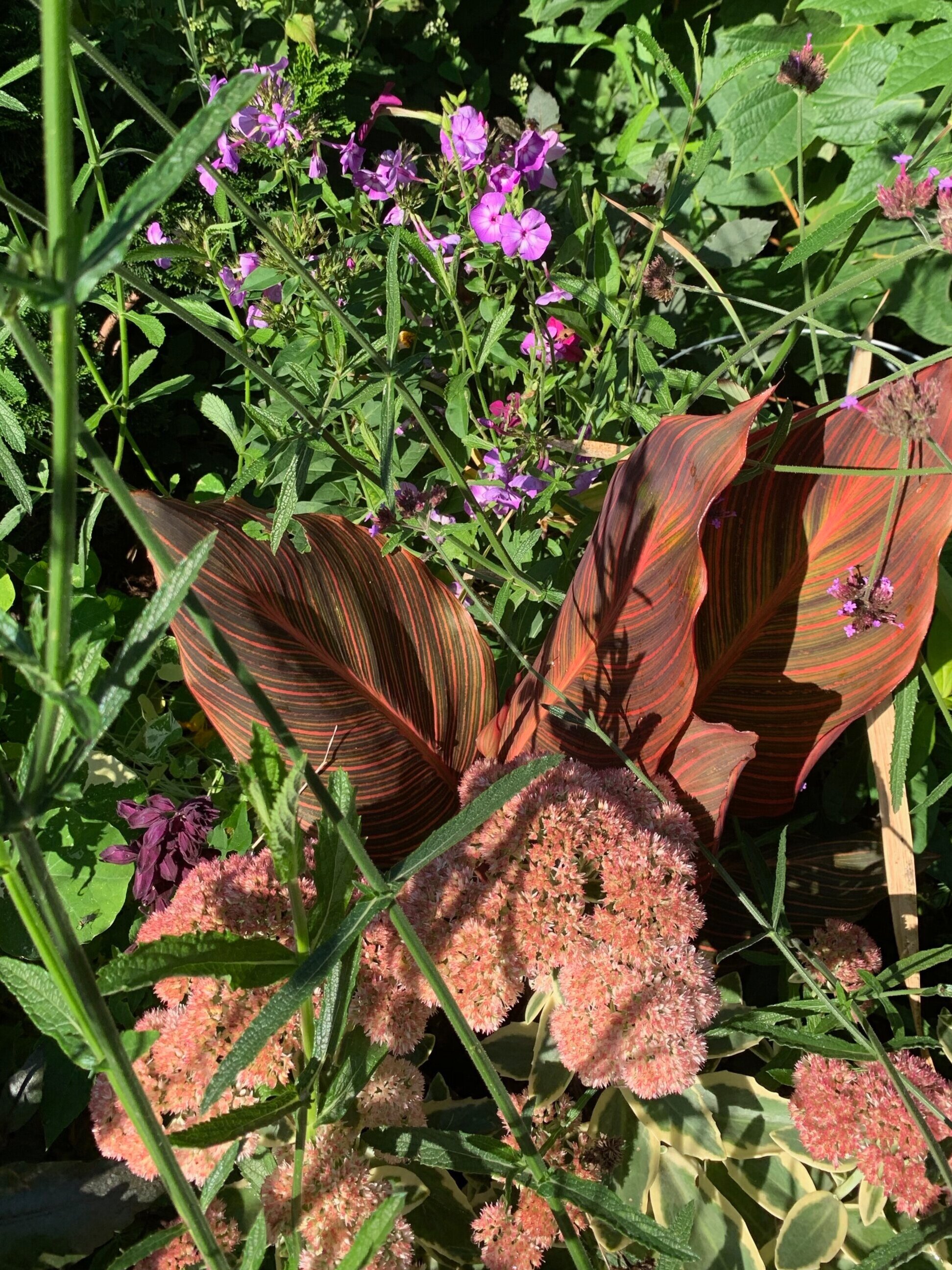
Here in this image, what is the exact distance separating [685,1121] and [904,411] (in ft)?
2.45

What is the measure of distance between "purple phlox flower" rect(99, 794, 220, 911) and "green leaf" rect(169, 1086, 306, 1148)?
406mm

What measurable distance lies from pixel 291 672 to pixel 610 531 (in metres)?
0.40

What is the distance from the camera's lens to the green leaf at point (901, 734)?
114 cm

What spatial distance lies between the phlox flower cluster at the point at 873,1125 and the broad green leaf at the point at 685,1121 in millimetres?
109

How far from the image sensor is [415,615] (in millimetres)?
1261

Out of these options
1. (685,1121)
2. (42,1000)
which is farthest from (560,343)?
(42,1000)

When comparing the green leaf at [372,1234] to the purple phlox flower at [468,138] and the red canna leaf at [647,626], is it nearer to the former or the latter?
the red canna leaf at [647,626]

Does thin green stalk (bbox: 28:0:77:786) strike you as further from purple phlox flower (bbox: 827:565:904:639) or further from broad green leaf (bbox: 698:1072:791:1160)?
broad green leaf (bbox: 698:1072:791:1160)

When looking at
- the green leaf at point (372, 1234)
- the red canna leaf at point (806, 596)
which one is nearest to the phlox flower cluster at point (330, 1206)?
the green leaf at point (372, 1234)

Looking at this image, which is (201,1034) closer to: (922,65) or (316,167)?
(316,167)

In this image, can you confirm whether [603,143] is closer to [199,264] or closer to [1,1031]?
[199,264]

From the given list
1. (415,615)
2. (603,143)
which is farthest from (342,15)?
(415,615)

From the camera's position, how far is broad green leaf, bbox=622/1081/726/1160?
3.40 feet

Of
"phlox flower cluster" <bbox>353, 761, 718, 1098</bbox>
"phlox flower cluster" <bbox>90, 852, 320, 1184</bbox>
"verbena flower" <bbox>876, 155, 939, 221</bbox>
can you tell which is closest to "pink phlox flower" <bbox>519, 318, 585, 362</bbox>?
"verbena flower" <bbox>876, 155, 939, 221</bbox>
